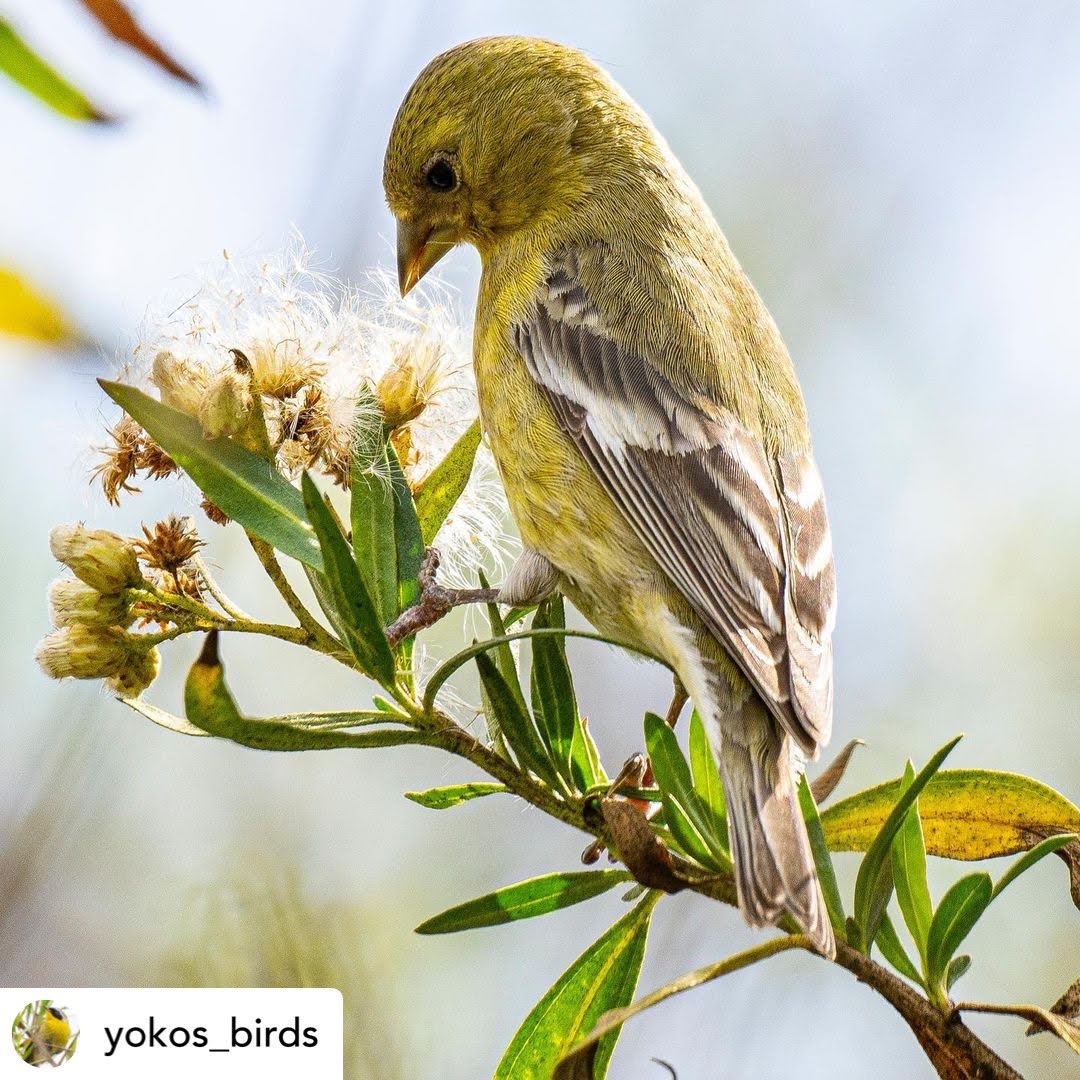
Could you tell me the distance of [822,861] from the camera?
1819 mm

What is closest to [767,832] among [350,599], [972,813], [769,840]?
[769,840]

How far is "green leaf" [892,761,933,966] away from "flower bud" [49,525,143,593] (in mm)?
1103

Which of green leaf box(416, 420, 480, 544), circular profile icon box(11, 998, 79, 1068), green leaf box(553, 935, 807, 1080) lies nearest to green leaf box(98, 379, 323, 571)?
green leaf box(416, 420, 480, 544)

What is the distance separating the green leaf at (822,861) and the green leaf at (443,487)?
0.73m

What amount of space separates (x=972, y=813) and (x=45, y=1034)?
1470 millimetres

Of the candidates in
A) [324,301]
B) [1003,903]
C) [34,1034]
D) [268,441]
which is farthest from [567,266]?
[1003,903]

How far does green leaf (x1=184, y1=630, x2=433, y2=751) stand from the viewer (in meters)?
1.35

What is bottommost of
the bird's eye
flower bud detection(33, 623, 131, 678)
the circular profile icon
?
the circular profile icon

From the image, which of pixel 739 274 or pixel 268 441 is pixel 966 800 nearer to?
pixel 268 441

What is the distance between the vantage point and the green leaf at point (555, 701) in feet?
6.15

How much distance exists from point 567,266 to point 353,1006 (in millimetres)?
2182

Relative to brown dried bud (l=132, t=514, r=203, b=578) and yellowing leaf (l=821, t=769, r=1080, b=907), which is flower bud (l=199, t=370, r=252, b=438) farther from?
yellowing leaf (l=821, t=769, r=1080, b=907)

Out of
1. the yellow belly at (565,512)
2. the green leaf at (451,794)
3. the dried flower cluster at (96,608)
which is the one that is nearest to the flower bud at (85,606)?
the dried flower cluster at (96,608)

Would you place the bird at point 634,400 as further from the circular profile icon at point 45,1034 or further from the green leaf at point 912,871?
the circular profile icon at point 45,1034
